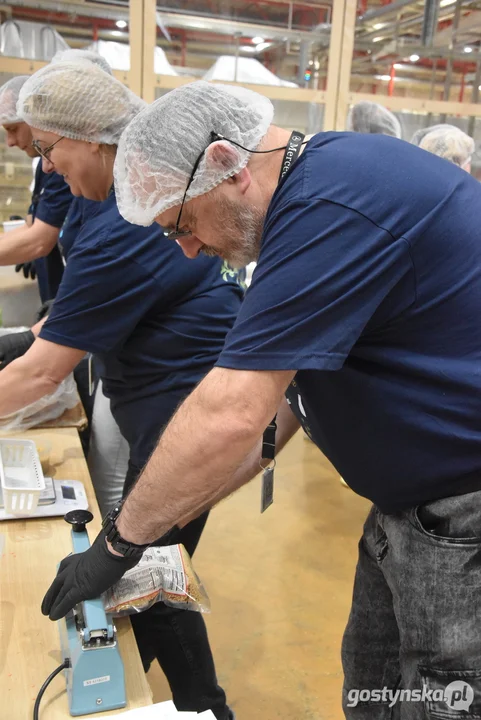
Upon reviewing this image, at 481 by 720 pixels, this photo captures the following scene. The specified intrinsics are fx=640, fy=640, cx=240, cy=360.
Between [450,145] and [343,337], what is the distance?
8.63ft

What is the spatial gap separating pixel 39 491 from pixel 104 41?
2832 millimetres

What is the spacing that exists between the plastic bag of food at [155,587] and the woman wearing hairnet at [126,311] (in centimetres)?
19

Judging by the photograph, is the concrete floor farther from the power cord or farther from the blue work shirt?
the blue work shirt

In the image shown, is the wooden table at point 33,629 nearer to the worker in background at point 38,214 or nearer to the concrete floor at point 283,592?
the concrete floor at point 283,592

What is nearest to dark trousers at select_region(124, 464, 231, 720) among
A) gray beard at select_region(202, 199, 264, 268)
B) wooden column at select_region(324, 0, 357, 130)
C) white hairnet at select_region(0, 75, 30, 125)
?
gray beard at select_region(202, 199, 264, 268)

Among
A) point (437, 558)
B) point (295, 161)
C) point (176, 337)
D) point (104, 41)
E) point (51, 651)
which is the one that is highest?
point (104, 41)

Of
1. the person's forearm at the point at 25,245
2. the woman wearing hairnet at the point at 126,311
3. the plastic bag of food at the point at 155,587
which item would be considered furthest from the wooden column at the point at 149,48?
the plastic bag of food at the point at 155,587

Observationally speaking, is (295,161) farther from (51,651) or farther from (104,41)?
(104,41)

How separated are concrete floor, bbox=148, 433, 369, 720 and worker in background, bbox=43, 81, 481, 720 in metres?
0.96

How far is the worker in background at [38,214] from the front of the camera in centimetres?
231

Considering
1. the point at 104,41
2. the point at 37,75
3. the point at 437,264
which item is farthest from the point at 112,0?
the point at 437,264

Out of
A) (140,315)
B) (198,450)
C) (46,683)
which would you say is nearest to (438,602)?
(198,450)

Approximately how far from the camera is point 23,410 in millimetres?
1658

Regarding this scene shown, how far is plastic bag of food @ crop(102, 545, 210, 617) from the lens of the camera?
3.16 feet
